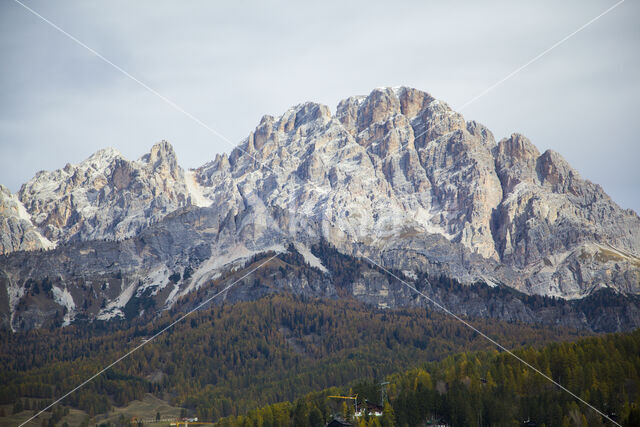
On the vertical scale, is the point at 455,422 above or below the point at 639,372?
below

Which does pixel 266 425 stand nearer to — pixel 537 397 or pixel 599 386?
pixel 537 397

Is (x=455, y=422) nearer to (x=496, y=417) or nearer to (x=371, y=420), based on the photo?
(x=496, y=417)

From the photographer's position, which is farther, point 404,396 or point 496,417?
point 404,396

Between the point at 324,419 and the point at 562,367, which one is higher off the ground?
the point at 562,367

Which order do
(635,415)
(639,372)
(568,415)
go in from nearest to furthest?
1. (635,415)
2. (568,415)
3. (639,372)

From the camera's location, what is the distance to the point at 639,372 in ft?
622

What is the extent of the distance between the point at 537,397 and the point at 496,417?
1174 centimetres

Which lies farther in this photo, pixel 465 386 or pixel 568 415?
pixel 465 386

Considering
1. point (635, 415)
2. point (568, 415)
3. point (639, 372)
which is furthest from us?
point (639, 372)

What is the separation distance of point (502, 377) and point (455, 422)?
23.9 meters

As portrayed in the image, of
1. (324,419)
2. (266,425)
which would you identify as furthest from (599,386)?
(266,425)

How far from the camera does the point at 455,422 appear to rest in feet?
591

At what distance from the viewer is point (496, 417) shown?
584 feet

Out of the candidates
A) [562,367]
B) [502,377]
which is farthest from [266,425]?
[562,367]
